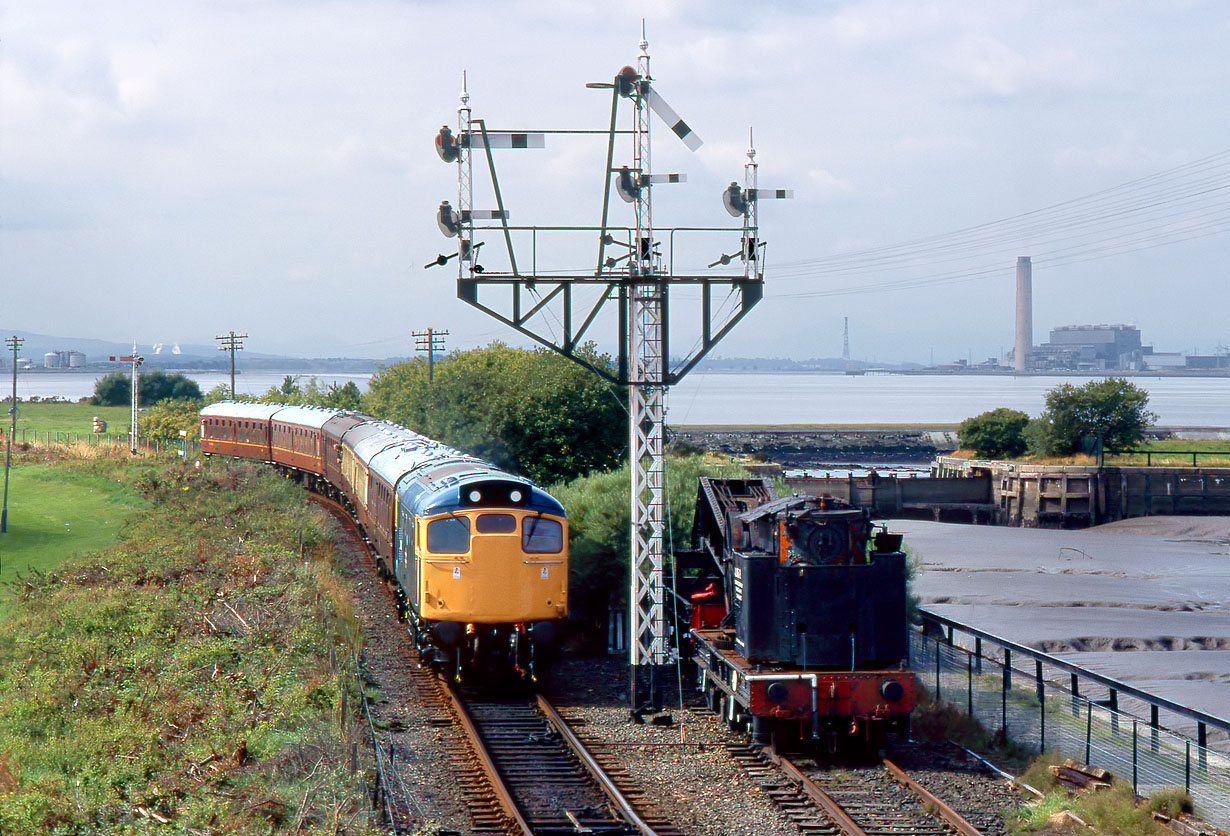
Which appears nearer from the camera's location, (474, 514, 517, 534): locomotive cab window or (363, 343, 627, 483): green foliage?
(474, 514, 517, 534): locomotive cab window

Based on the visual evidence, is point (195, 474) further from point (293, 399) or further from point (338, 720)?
point (293, 399)

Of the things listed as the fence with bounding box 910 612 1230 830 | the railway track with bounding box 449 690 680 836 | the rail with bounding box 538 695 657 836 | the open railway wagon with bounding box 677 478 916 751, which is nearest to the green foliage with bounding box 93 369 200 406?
the railway track with bounding box 449 690 680 836

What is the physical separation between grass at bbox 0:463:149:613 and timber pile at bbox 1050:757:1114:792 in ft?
66.5

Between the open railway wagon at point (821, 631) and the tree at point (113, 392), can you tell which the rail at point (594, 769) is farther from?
the tree at point (113, 392)

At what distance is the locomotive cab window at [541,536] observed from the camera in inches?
724

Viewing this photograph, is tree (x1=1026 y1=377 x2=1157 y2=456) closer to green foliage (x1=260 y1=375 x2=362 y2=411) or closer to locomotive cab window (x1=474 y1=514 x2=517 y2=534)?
green foliage (x1=260 y1=375 x2=362 y2=411)

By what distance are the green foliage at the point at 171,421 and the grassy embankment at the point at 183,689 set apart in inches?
1651

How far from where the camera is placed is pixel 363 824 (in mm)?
11000

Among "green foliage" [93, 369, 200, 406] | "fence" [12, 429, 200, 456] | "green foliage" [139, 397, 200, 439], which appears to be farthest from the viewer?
"green foliage" [93, 369, 200, 406]

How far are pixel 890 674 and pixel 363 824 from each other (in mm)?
Answer: 7014

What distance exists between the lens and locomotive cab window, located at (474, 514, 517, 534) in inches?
720

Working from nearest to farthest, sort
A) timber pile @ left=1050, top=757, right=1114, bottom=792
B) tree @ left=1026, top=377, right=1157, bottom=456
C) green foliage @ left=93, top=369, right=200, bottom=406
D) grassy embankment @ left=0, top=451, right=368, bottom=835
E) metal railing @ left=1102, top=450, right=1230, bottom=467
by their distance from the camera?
1. grassy embankment @ left=0, top=451, right=368, bottom=835
2. timber pile @ left=1050, top=757, right=1114, bottom=792
3. metal railing @ left=1102, top=450, right=1230, bottom=467
4. tree @ left=1026, top=377, right=1157, bottom=456
5. green foliage @ left=93, top=369, right=200, bottom=406

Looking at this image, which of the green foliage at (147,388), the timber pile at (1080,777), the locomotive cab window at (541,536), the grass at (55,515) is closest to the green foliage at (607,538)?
the locomotive cab window at (541,536)

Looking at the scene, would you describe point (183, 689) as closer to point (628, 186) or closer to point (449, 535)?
point (449, 535)
